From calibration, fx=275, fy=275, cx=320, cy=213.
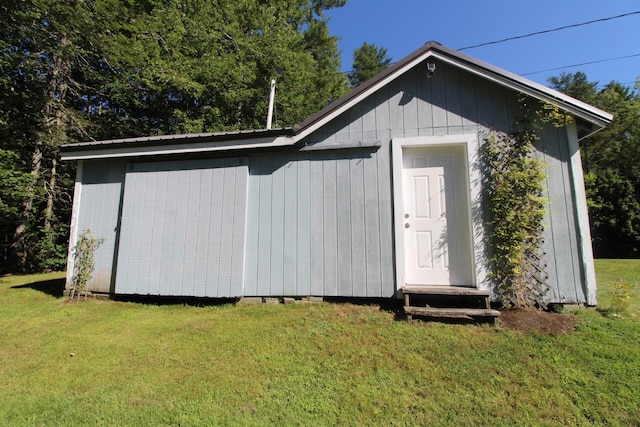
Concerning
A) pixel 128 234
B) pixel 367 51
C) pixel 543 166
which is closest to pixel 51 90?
pixel 128 234

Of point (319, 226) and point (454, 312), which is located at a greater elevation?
point (319, 226)

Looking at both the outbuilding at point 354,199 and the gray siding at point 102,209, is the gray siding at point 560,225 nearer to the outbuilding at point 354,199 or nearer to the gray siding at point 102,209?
the outbuilding at point 354,199

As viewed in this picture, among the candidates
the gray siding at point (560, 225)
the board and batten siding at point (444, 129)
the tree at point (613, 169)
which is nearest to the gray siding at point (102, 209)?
the board and batten siding at point (444, 129)

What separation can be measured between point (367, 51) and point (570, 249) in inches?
767

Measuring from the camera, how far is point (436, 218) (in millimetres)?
4191

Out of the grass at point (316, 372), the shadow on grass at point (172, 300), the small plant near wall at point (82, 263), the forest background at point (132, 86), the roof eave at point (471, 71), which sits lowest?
the grass at point (316, 372)

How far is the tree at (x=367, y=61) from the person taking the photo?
18.9 meters

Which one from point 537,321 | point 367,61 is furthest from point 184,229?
point 367,61

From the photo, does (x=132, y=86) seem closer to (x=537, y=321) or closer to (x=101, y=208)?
(x=101, y=208)

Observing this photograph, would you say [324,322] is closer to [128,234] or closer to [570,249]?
[570,249]

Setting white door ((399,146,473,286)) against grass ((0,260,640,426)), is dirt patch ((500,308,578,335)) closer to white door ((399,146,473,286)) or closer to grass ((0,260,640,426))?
grass ((0,260,640,426))

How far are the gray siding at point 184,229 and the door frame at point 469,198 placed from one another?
244 centimetres

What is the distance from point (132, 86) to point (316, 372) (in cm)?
1332

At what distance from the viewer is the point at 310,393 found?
89.1 inches
